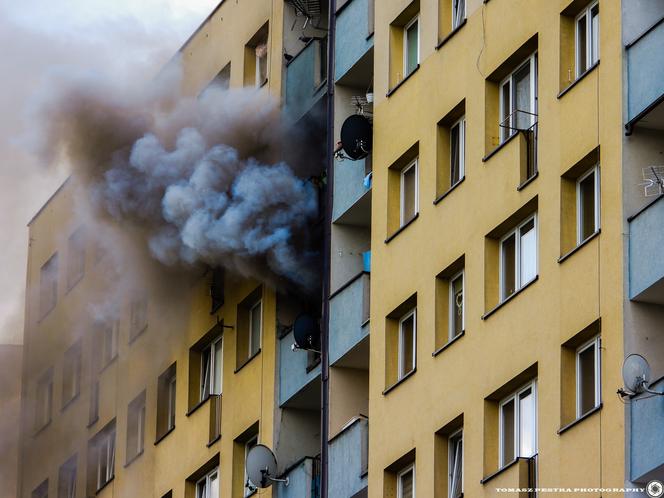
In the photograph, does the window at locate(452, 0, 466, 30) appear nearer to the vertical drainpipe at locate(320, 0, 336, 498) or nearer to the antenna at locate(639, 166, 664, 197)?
the vertical drainpipe at locate(320, 0, 336, 498)

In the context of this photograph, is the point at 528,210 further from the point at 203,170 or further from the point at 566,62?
the point at 203,170

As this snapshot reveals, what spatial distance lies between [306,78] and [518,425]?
1215 cm

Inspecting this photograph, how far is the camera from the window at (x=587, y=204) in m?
35.4

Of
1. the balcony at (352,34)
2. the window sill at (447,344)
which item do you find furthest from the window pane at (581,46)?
the balcony at (352,34)

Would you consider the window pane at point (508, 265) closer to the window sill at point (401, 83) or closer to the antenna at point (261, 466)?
the window sill at point (401, 83)

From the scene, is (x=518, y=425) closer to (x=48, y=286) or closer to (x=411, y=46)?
(x=411, y=46)

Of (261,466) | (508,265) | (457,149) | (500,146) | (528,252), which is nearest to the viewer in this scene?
(528,252)

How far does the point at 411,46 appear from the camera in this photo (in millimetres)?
42500

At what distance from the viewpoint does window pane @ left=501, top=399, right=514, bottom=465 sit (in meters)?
36.5

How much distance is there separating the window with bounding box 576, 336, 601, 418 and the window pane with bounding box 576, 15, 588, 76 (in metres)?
4.15

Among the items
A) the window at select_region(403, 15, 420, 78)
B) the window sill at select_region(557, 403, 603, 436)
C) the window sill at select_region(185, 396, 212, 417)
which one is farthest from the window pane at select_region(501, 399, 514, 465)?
the window sill at select_region(185, 396, 212, 417)

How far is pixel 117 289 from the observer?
54.1 metres

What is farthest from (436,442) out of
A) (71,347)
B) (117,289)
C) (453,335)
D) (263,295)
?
(71,347)

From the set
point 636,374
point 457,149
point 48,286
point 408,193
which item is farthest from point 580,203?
point 48,286
